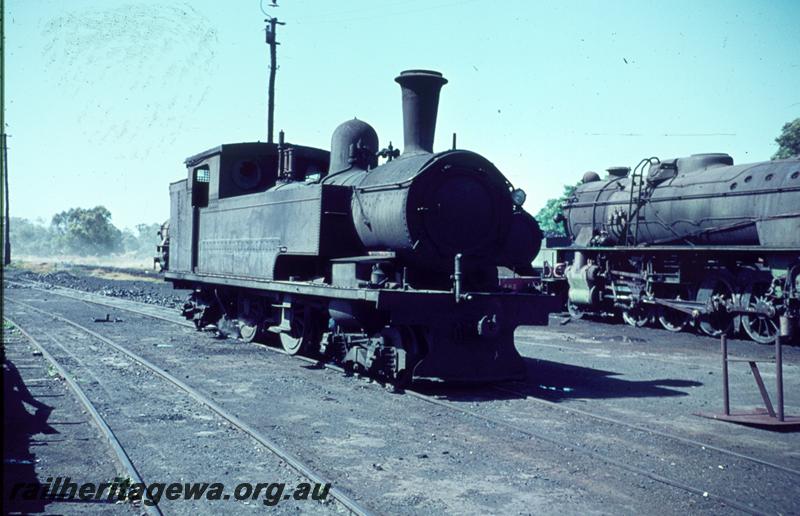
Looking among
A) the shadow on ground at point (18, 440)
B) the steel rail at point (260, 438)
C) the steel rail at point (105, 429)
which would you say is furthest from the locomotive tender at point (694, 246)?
the shadow on ground at point (18, 440)

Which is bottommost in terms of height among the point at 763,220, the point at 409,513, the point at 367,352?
the point at 409,513

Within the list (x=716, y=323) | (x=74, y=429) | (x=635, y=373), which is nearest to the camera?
(x=74, y=429)

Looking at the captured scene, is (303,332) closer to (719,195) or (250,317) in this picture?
(250,317)

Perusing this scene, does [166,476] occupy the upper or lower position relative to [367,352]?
lower

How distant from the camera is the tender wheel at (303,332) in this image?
10.1m

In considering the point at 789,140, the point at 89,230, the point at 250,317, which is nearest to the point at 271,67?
the point at 250,317

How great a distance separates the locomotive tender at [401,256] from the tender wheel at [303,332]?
0.03m

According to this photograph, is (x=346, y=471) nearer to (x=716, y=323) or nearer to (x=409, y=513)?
(x=409, y=513)

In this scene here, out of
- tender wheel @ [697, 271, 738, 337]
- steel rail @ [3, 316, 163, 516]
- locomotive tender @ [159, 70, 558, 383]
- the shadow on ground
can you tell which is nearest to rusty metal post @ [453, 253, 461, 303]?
locomotive tender @ [159, 70, 558, 383]

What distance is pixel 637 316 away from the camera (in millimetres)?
17109

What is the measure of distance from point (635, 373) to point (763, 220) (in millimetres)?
5564

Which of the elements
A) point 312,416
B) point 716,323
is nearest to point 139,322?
point 312,416

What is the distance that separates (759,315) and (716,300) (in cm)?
94

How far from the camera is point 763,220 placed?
13430 mm
